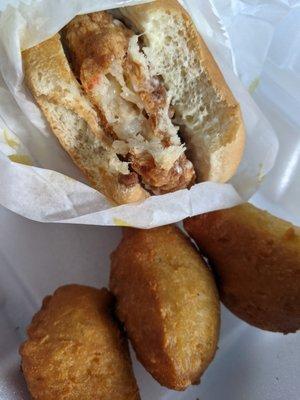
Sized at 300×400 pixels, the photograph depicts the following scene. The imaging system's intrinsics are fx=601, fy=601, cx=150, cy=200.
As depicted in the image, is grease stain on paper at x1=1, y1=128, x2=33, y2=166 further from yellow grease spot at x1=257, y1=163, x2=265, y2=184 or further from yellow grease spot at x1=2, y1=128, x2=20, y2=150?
yellow grease spot at x1=257, y1=163, x2=265, y2=184

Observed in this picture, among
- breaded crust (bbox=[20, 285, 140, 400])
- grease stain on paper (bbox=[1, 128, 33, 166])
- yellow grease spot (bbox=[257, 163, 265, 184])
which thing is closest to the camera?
breaded crust (bbox=[20, 285, 140, 400])

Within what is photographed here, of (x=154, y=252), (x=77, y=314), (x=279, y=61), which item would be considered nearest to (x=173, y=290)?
(x=154, y=252)

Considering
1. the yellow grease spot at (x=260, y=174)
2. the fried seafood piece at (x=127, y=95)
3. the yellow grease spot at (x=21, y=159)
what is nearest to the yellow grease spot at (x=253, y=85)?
the yellow grease spot at (x=260, y=174)

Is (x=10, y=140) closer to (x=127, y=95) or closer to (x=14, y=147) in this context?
(x=14, y=147)

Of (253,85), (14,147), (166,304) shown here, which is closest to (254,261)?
(166,304)

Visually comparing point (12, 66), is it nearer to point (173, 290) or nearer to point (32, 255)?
point (32, 255)

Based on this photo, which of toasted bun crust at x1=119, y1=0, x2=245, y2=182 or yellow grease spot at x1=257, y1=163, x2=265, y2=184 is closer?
toasted bun crust at x1=119, y1=0, x2=245, y2=182

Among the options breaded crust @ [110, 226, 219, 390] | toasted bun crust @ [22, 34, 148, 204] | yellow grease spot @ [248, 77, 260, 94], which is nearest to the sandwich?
toasted bun crust @ [22, 34, 148, 204]
